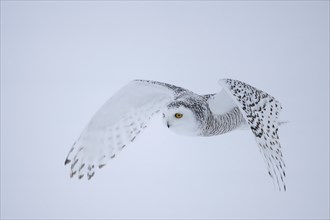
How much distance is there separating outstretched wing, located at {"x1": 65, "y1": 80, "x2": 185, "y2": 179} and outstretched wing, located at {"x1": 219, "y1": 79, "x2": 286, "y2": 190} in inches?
30.4

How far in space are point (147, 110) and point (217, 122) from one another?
768 millimetres

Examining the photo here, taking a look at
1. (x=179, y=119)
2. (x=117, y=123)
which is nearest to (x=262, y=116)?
(x=179, y=119)

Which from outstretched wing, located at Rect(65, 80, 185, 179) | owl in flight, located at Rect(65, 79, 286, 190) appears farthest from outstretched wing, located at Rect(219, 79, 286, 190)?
outstretched wing, located at Rect(65, 80, 185, 179)

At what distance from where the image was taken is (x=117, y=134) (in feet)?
16.3

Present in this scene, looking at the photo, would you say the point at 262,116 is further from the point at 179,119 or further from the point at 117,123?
the point at 117,123

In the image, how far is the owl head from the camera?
4.52 m

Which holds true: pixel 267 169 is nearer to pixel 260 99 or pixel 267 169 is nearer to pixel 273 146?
pixel 273 146

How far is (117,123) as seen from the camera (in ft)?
16.5

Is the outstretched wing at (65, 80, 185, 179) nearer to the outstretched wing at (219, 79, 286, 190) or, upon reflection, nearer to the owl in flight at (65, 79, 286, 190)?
the owl in flight at (65, 79, 286, 190)

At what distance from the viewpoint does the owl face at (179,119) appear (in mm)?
4523

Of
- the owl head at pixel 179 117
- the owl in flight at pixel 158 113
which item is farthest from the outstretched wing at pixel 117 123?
the owl head at pixel 179 117

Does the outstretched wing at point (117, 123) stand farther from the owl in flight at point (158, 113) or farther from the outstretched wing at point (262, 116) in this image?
the outstretched wing at point (262, 116)

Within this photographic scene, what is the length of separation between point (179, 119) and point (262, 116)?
0.76 meters

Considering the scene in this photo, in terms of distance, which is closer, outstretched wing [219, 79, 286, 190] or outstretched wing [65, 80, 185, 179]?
outstretched wing [219, 79, 286, 190]
